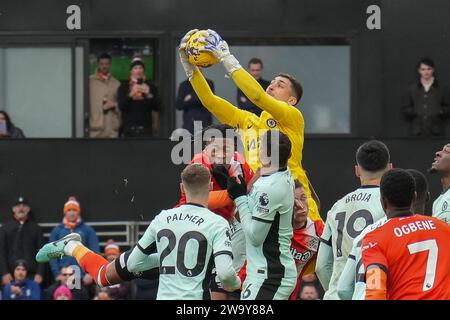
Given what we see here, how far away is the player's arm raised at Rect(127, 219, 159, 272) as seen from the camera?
418 inches

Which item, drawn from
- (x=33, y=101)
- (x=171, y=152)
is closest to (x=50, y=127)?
(x=33, y=101)

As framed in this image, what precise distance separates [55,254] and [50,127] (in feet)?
23.6

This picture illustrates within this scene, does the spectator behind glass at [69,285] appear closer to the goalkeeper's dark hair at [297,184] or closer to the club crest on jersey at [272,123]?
the club crest on jersey at [272,123]

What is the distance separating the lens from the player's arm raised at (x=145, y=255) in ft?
34.8

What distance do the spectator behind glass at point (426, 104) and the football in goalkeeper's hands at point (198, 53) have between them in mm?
6551

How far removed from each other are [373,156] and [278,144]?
Result: 85cm

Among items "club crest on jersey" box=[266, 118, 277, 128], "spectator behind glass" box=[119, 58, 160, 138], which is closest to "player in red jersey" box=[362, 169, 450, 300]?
"club crest on jersey" box=[266, 118, 277, 128]

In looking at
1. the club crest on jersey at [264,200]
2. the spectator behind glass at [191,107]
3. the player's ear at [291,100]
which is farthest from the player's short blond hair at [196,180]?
the spectator behind glass at [191,107]

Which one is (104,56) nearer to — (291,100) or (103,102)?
(103,102)

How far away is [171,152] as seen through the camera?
18.4m

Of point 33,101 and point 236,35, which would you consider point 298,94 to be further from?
point 33,101

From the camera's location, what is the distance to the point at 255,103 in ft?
40.3

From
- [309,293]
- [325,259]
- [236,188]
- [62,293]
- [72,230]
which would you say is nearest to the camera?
[236,188]

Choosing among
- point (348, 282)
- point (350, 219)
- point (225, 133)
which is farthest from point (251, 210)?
point (348, 282)
